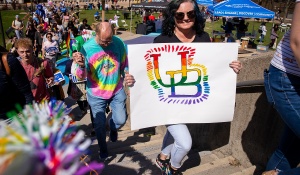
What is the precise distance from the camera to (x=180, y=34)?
277cm

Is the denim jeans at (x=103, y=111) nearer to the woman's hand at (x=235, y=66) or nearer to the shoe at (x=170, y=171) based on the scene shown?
the shoe at (x=170, y=171)

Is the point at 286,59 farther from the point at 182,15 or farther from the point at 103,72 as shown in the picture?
the point at 103,72

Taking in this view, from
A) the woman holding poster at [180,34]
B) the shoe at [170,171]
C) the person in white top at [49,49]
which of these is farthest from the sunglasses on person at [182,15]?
the person in white top at [49,49]

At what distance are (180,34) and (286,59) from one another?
117cm

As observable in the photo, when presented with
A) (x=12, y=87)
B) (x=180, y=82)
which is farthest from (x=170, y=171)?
(x=12, y=87)

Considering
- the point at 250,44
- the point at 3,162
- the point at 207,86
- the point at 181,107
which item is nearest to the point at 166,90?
the point at 181,107

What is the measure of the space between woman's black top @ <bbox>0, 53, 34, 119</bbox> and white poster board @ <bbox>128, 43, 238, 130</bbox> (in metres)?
0.98

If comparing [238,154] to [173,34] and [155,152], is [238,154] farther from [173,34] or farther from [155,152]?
[173,34]

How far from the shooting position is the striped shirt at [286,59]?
70.7 inches

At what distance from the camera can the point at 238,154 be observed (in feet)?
11.3

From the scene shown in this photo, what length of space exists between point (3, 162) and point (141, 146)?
3.66 metres

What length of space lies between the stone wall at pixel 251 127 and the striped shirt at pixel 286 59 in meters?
1.15

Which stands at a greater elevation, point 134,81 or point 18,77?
point 18,77

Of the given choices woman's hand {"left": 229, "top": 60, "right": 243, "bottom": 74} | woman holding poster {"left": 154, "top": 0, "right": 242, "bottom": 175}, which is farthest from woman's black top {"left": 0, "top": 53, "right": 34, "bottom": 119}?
woman's hand {"left": 229, "top": 60, "right": 243, "bottom": 74}
